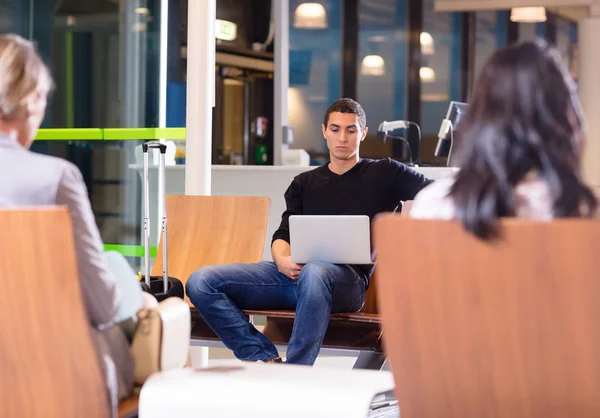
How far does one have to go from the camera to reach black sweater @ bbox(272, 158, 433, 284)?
3.63 metres

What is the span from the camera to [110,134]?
251 inches

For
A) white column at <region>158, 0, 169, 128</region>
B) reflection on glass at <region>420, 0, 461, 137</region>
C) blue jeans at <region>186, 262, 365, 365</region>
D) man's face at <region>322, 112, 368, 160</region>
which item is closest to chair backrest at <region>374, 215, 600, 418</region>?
blue jeans at <region>186, 262, 365, 365</region>

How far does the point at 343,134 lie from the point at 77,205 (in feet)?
6.81

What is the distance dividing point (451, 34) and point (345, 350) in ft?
29.3

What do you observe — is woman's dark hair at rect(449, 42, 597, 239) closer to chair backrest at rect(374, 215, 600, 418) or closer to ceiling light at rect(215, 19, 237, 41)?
chair backrest at rect(374, 215, 600, 418)

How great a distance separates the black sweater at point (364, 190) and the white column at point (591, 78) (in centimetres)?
499

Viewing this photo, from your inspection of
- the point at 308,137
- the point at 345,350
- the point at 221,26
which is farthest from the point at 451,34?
the point at 345,350

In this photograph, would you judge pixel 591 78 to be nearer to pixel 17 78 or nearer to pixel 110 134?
pixel 110 134

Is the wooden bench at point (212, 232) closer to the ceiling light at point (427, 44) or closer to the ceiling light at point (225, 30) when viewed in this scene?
the ceiling light at point (225, 30)

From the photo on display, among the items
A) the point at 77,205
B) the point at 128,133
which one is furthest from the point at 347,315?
the point at 128,133

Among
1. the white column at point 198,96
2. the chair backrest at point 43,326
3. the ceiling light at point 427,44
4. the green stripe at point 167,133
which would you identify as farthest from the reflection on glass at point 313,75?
the chair backrest at point 43,326

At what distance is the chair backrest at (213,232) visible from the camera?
4.02 meters

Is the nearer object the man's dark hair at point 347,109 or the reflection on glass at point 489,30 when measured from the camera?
the man's dark hair at point 347,109

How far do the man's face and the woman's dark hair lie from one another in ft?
6.98
